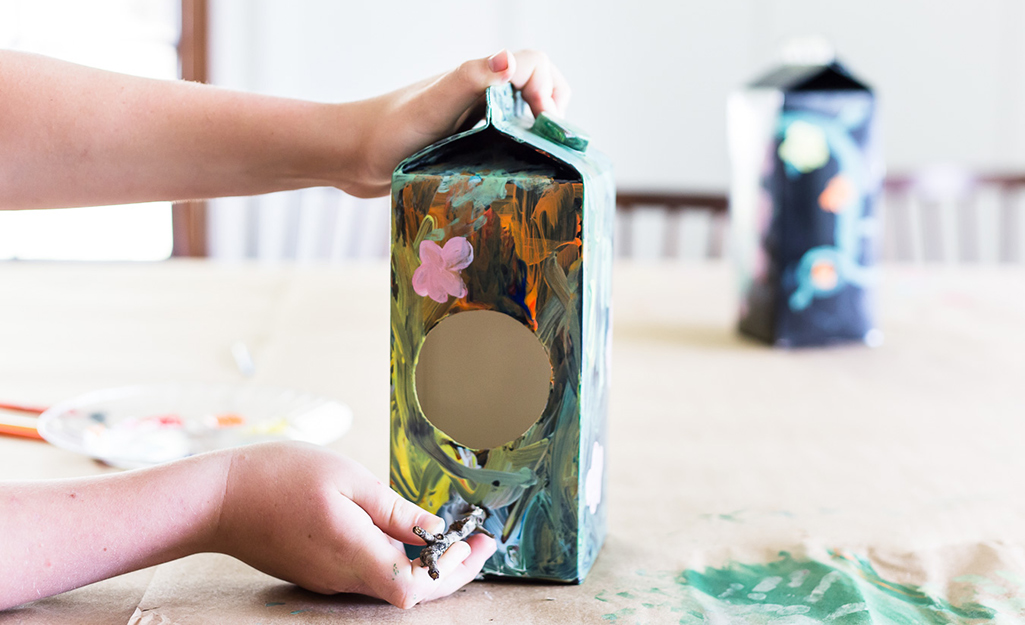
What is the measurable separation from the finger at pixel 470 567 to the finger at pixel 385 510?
3 centimetres

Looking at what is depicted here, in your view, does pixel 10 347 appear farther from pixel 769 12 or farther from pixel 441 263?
pixel 769 12

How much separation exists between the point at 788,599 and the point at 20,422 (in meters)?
0.60

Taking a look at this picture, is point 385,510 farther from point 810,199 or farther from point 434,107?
point 810,199

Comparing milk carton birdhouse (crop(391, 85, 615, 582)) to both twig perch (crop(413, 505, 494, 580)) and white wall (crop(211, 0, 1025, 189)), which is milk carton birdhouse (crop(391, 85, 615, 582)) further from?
white wall (crop(211, 0, 1025, 189))

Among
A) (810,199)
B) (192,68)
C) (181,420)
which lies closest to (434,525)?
(181,420)

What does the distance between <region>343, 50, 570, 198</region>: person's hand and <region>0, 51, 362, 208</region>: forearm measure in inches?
0.6

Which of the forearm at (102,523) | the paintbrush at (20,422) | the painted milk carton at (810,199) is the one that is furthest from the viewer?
the painted milk carton at (810,199)

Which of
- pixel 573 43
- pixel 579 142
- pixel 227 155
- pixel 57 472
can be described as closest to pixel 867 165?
pixel 579 142

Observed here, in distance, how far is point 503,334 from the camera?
470mm

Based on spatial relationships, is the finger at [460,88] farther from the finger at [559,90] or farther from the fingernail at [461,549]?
the fingernail at [461,549]

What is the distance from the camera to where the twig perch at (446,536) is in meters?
0.44

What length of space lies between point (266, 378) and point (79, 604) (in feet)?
1.40

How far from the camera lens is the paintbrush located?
2.20ft

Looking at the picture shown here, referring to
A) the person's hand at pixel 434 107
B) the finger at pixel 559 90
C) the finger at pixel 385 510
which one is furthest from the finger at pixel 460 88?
the finger at pixel 385 510
